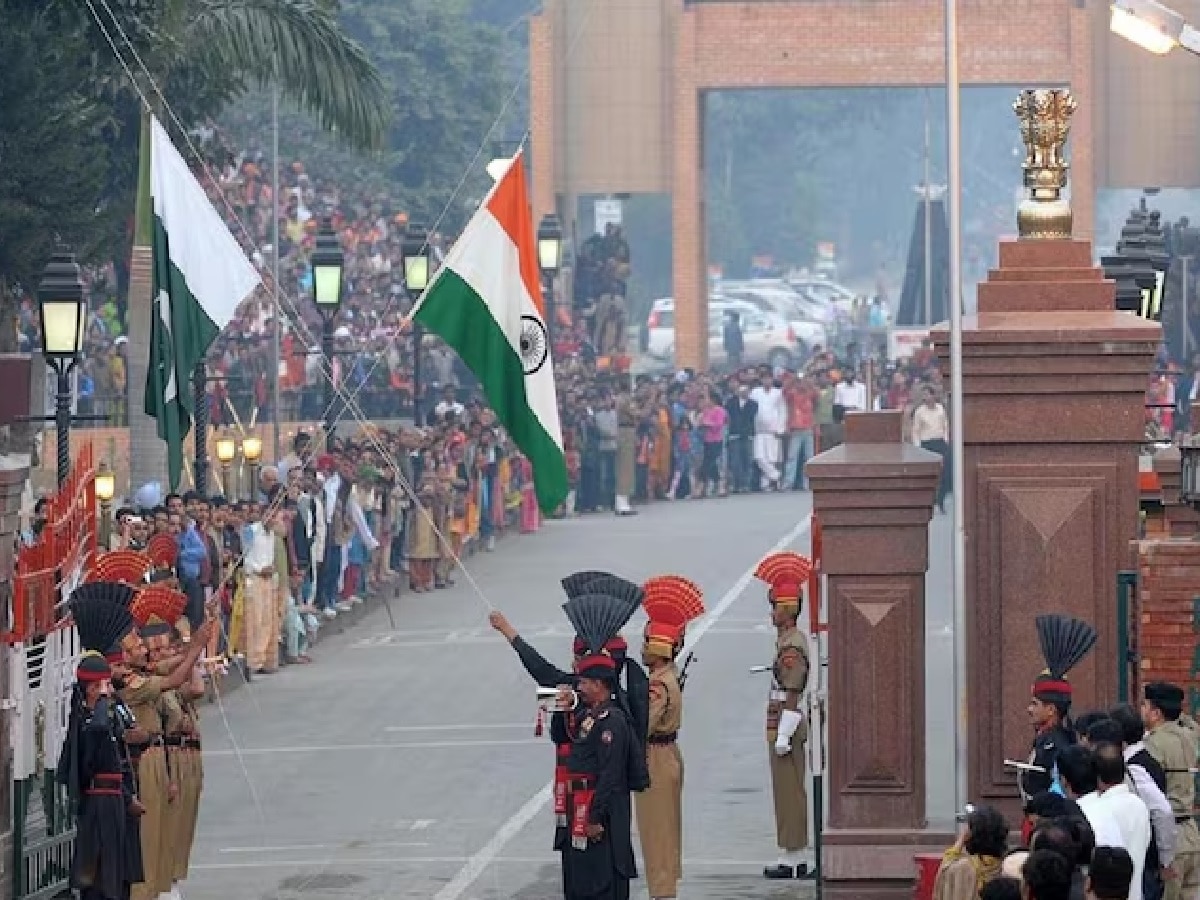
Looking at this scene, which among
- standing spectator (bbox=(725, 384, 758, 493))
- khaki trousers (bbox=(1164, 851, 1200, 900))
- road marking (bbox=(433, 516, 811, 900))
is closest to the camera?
khaki trousers (bbox=(1164, 851, 1200, 900))

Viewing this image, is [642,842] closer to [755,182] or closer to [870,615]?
[870,615]

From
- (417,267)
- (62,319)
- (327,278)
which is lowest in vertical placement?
(62,319)

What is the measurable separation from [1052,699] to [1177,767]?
2.45 feet

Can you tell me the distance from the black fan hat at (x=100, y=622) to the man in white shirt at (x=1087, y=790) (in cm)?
622

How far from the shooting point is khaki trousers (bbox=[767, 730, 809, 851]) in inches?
819

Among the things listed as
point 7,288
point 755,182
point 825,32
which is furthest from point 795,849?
point 755,182

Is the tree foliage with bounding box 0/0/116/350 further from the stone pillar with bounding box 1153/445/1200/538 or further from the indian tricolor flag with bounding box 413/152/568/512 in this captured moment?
the stone pillar with bounding box 1153/445/1200/538

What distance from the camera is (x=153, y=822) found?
19844mm

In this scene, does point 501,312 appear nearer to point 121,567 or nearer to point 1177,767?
point 121,567

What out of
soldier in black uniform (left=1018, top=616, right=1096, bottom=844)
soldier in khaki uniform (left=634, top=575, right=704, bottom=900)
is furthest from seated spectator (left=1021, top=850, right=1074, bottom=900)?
soldier in khaki uniform (left=634, top=575, right=704, bottom=900)

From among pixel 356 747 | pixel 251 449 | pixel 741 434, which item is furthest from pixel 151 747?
pixel 741 434

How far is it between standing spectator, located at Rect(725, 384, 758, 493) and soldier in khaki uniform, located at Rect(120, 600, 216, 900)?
32126mm

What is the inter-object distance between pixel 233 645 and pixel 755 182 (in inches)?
3472

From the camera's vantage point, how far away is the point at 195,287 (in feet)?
79.0
